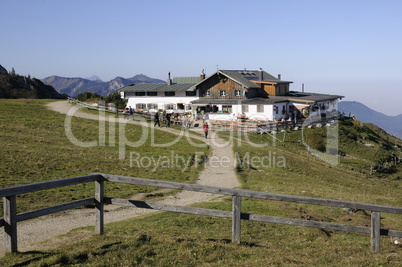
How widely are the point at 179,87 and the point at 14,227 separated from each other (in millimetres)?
68206

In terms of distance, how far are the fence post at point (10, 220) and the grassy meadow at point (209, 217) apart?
0.28 meters

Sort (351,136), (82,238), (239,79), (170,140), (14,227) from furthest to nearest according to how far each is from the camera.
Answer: (239,79), (351,136), (170,140), (82,238), (14,227)

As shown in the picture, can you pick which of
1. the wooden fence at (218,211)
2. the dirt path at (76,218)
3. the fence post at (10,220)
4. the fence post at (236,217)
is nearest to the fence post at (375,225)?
the wooden fence at (218,211)

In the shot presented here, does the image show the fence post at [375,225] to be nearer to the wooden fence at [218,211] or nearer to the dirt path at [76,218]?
the wooden fence at [218,211]

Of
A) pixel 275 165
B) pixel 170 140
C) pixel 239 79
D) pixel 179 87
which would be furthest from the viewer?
pixel 179 87

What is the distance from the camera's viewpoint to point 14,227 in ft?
26.5

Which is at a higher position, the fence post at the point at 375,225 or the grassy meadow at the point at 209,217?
the fence post at the point at 375,225

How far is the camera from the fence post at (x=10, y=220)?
7859 mm

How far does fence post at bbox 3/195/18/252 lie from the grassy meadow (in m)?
0.28

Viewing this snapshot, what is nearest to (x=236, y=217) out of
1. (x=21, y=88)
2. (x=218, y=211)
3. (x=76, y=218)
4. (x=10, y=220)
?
(x=218, y=211)

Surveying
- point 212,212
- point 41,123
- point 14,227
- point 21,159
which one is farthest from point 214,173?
point 41,123

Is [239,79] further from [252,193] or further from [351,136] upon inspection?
[252,193]

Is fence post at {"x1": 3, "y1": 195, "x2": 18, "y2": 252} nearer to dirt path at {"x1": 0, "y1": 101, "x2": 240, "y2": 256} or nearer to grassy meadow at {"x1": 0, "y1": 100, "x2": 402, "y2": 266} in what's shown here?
grassy meadow at {"x1": 0, "y1": 100, "x2": 402, "y2": 266}

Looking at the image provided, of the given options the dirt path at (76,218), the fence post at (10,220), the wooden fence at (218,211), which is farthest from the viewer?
the dirt path at (76,218)
